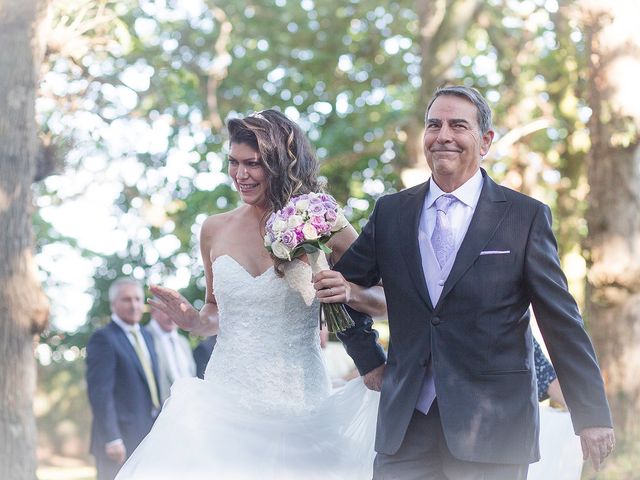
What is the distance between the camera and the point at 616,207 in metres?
10.8

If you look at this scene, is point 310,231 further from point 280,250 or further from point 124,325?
point 124,325

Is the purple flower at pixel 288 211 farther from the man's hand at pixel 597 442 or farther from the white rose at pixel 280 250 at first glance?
the man's hand at pixel 597 442

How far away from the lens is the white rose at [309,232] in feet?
16.7

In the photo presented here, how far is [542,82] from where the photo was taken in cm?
1752

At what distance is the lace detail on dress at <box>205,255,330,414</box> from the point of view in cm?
554

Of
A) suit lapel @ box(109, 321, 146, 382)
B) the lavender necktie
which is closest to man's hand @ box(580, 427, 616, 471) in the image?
the lavender necktie

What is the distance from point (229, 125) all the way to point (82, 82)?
5754 mm

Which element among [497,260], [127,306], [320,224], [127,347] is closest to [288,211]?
[320,224]

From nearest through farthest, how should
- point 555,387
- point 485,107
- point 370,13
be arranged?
point 485,107
point 555,387
point 370,13

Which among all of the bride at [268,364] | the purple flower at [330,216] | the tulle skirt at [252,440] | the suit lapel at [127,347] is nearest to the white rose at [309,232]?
the purple flower at [330,216]

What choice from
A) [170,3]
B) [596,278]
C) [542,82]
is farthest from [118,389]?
[542,82]

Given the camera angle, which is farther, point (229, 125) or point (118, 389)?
point (118, 389)

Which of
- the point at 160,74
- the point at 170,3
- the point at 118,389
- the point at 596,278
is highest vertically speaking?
the point at 170,3

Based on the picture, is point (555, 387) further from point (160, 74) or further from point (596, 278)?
point (160, 74)
